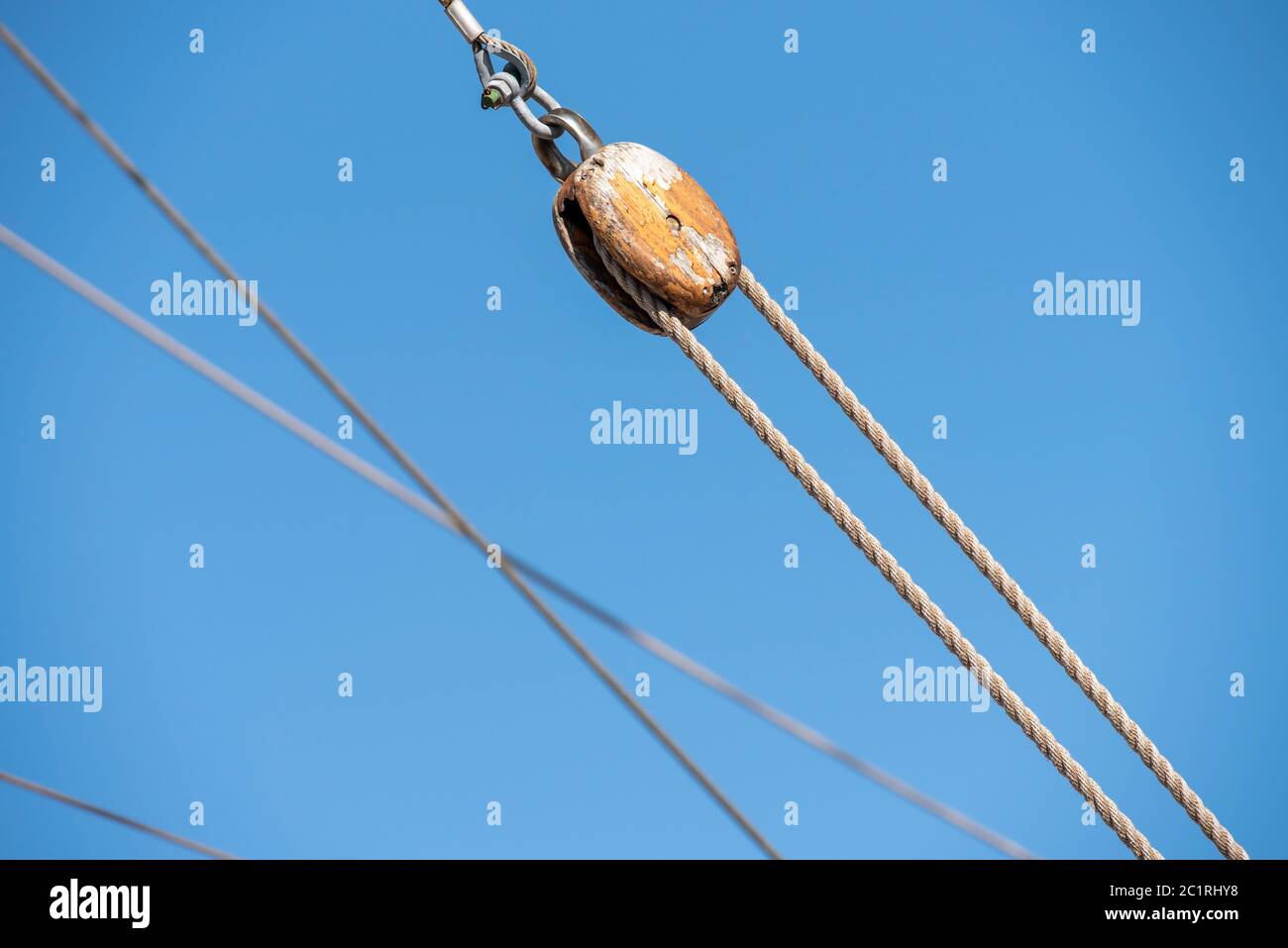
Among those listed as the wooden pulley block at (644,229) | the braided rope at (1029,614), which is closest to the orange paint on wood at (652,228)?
the wooden pulley block at (644,229)

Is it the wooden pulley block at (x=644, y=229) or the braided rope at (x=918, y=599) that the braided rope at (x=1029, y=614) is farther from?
the wooden pulley block at (x=644, y=229)

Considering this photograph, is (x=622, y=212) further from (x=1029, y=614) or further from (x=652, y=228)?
(x=1029, y=614)

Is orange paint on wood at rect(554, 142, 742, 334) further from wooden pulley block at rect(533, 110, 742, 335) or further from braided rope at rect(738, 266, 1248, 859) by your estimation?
braided rope at rect(738, 266, 1248, 859)

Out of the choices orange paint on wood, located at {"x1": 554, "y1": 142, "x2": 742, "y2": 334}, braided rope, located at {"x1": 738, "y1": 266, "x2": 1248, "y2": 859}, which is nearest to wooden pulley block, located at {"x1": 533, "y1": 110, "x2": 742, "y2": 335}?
orange paint on wood, located at {"x1": 554, "y1": 142, "x2": 742, "y2": 334}


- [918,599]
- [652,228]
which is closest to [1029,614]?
[918,599]

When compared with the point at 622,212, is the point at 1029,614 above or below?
below

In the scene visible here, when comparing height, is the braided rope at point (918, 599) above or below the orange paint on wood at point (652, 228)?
below
